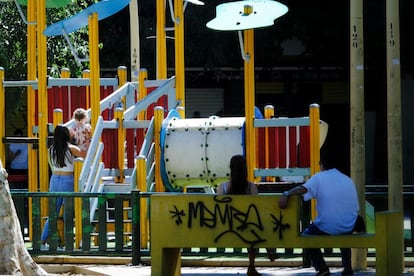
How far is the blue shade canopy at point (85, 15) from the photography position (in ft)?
53.0

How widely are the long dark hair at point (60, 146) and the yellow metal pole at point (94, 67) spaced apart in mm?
501

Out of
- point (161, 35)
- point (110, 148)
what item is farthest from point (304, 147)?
point (161, 35)

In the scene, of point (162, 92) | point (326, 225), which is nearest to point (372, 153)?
point (162, 92)

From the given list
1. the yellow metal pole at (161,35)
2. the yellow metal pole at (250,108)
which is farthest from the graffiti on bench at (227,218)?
the yellow metal pole at (161,35)

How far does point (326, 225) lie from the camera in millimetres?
12289

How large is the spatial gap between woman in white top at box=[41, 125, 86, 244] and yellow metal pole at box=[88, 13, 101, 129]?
Answer: 501 millimetres

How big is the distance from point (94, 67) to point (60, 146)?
3.79 feet

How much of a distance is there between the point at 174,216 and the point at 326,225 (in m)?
1.57

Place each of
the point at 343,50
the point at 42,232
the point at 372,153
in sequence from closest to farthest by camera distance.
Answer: the point at 42,232 < the point at 343,50 < the point at 372,153

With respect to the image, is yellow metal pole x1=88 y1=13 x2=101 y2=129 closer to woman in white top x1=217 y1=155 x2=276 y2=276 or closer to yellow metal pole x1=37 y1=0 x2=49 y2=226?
yellow metal pole x1=37 y1=0 x2=49 y2=226

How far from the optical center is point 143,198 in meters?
14.7

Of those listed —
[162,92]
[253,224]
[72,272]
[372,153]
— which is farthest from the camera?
[372,153]

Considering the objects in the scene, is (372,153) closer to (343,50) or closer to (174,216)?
(343,50)

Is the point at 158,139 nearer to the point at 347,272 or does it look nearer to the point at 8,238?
the point at 8,238
